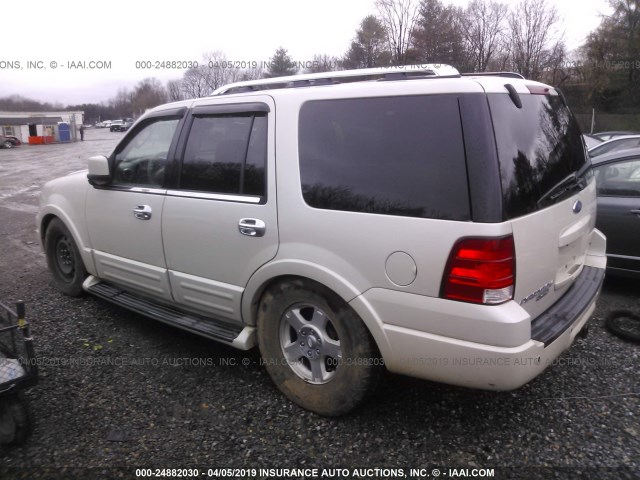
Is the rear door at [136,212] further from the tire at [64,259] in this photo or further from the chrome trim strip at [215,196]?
the tire at [64,259]

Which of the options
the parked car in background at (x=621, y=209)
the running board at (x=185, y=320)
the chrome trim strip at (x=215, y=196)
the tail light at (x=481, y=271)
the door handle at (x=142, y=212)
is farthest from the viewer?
the parked car in background at (x=621, y=209)

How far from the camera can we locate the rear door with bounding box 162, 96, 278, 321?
3.07 m

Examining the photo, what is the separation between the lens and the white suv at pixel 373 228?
7.75 ft

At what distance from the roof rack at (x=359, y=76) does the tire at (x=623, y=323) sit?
252 cm

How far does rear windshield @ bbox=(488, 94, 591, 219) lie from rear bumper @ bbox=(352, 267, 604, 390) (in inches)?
24.6

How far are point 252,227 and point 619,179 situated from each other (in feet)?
12.4

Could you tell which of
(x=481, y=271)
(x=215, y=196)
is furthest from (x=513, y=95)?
(x=215, y=196)

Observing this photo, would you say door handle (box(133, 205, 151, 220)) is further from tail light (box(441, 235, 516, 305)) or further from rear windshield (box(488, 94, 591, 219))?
rear windshield (box(488, 94, 591, 219))

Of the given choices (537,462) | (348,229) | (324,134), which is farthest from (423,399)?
(324,134)

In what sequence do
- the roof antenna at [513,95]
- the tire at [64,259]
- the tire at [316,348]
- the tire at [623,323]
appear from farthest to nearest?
the tire at [64,259] → the tire at [623,323] → the tire at [316,348] → the roof antenna at [513,95]

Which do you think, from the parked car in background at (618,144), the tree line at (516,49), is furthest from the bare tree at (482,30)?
the parked car in background at (618,144)

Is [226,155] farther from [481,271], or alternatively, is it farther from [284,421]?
[481,271]

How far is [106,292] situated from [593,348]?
390 cm

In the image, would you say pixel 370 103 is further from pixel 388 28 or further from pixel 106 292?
pixel 388 28
